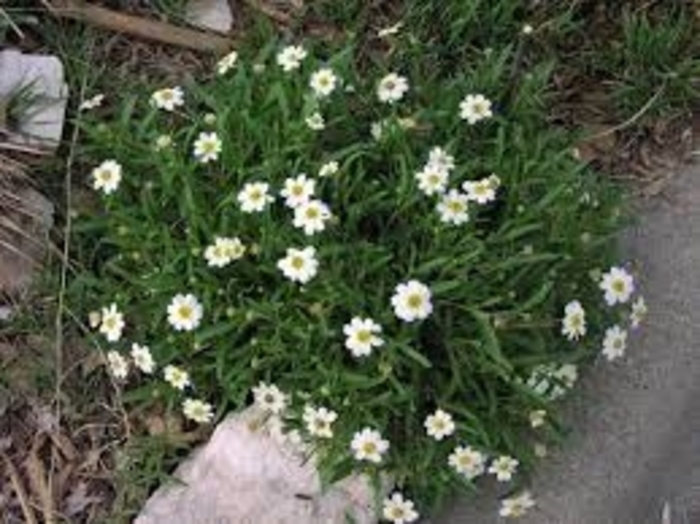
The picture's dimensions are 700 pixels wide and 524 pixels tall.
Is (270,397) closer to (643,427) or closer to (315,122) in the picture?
(315,122)

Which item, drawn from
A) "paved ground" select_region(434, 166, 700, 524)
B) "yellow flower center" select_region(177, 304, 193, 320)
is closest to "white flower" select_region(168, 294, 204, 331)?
"yellow flower center" select_region(177, 304, 193, 320)

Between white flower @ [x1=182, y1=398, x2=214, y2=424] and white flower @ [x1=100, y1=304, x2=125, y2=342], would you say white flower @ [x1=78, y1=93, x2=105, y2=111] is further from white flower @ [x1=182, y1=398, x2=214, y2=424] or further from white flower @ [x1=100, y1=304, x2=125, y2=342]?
white flower @ [x1=182, y1=398, x2=214, y2=424]

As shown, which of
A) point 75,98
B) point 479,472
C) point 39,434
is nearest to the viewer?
point 479,472

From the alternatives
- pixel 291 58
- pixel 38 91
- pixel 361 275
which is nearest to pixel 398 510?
pixel 361 275

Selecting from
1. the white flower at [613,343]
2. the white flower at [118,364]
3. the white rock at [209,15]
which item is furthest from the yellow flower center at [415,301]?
the white rock at [209,15]

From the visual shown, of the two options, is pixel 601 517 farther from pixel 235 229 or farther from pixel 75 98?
pixel 75 98

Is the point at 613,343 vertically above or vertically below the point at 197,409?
above

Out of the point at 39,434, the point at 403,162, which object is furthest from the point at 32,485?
the point at 403,162
